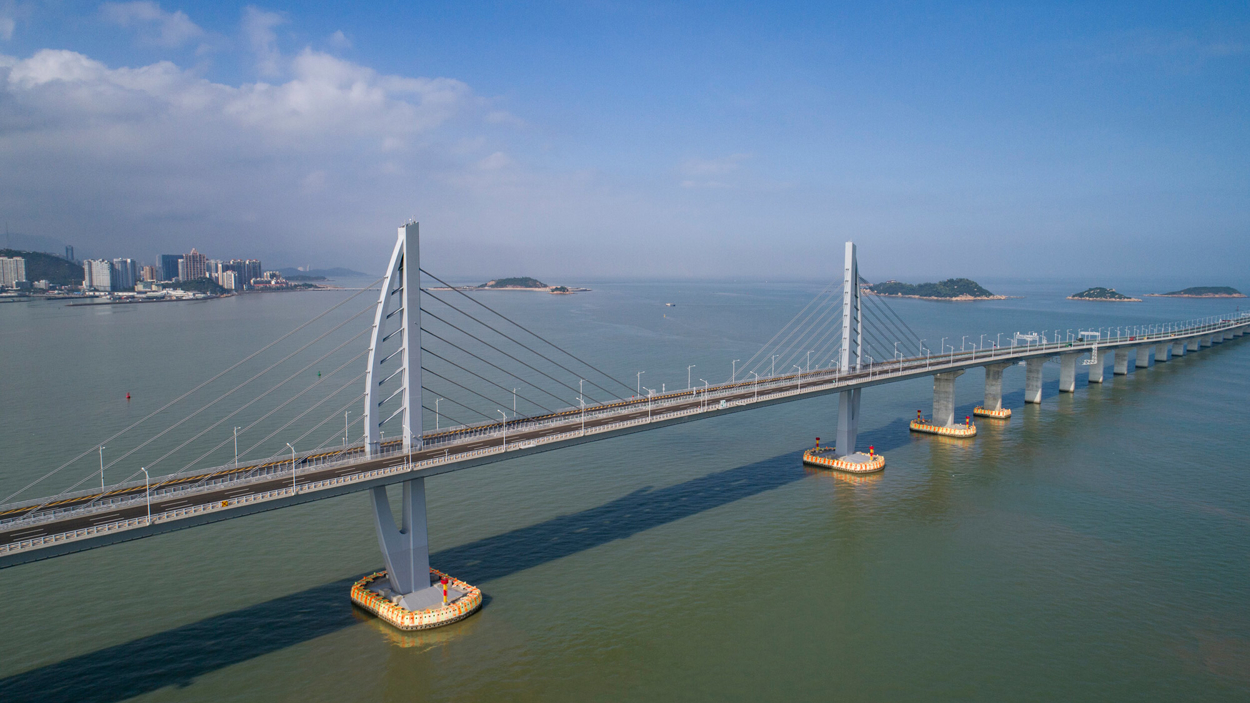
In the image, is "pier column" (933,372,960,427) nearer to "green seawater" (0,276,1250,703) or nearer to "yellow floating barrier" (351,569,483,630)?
"green seawater" (0,276,1250,703)

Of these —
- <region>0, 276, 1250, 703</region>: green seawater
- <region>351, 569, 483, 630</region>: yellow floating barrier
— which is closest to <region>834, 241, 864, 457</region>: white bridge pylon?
<region>0, 276, 1250, 703</region>: green seawater

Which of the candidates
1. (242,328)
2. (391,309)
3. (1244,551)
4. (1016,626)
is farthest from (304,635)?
(242,328)

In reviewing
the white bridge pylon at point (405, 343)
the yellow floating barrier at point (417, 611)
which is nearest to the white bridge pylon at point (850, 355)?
the yellow floating barrier at point (417, 611)

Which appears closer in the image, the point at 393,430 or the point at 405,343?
the point at 405,343

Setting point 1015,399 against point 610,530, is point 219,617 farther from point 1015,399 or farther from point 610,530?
point 1015,399

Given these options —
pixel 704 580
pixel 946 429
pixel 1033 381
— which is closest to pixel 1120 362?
pixel 1033 381

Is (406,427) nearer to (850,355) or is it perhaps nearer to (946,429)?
(850,355)
